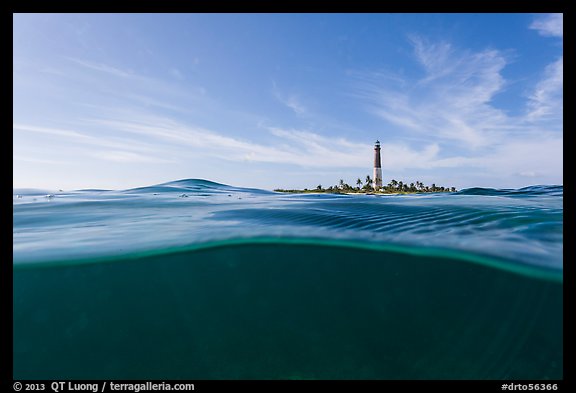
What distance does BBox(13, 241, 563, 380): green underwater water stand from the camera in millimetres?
5074

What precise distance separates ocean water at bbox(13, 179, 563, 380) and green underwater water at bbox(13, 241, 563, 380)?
33 mm

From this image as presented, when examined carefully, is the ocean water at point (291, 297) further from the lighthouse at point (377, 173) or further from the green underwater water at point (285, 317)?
the lighthouse at point (377, 173)

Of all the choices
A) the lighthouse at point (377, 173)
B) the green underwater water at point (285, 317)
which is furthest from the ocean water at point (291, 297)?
the lighthouse at point (377, 173)

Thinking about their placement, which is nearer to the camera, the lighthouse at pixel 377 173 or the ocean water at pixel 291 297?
the ocean water at pixel 291 297

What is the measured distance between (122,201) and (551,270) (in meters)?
16.3

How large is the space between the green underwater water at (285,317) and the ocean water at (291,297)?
3cm

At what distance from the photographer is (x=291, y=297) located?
6.63 meters

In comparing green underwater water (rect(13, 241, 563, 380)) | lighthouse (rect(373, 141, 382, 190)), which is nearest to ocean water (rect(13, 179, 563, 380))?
green underwater water (rect(13, 241, 563, 380))

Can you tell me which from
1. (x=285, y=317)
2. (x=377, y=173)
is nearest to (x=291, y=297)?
(x=285, y=317)

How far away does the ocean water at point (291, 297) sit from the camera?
16.9 feet
